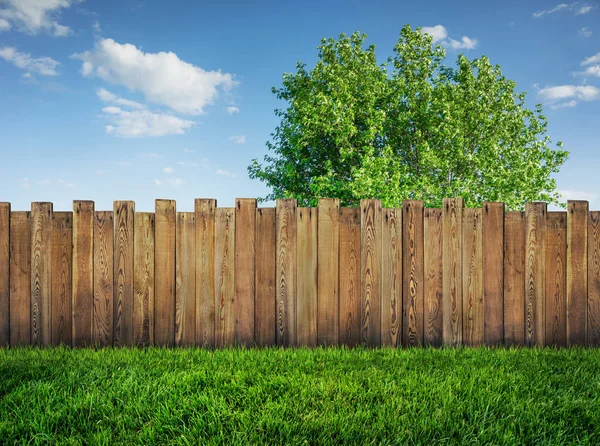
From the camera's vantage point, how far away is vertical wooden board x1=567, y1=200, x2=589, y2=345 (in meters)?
5.96

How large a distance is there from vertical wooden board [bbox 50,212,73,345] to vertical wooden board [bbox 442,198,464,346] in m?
4.60

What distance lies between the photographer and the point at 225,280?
18.3 feet

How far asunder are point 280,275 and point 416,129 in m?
15.6

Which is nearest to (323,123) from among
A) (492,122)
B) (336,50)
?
(336,50)

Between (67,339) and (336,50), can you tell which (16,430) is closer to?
(67,339)

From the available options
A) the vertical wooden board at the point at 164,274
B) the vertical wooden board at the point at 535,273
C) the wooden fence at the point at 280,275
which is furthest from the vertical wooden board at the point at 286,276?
the vertical wooden board at the point at 535,273

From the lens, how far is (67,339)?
5.78 metres

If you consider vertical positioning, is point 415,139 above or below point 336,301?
above

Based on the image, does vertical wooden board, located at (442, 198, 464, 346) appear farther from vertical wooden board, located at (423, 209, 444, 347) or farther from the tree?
the tree

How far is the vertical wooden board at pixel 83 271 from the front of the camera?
18.7ft

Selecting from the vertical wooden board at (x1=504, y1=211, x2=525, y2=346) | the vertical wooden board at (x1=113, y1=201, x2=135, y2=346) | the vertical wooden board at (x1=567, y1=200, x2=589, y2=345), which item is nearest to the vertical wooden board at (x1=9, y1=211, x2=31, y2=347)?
the vertical wooden board at (x1=113, y1=201, x2=135, y2=346)

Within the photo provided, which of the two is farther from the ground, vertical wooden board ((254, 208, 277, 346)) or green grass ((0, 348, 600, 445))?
vertical wooden board ((254, 208, 277, 346))

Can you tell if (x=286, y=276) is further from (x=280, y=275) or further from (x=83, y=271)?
(x=83, y=271)

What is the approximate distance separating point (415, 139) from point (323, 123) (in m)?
5.15
